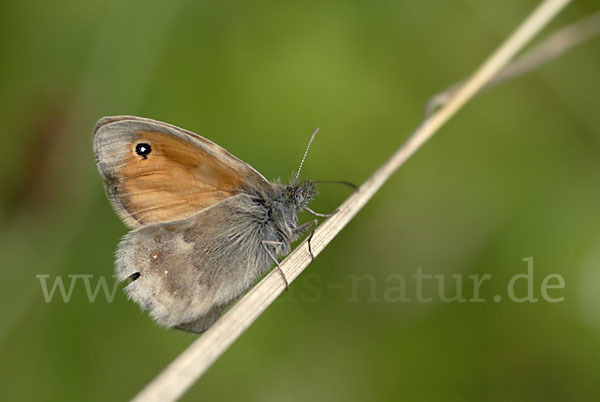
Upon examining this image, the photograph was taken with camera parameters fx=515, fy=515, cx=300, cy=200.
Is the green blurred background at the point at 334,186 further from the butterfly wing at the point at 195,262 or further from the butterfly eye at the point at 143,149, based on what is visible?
the butterfly eye at the point at 143,149

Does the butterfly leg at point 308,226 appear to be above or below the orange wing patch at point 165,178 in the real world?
above

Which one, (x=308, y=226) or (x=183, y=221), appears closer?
(x=183, y=221)

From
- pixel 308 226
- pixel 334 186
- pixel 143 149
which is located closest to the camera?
pixel 143 149

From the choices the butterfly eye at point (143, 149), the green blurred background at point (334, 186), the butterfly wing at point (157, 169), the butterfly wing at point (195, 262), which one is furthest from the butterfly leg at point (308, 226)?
the butterfly eye at point (143, 149)

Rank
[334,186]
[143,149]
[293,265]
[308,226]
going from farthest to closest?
[334,186], [308,226], [143,149], [293,265]

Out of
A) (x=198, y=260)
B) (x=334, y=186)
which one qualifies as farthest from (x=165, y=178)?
(x=334, y=186)

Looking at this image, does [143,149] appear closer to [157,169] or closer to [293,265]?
[157,169]

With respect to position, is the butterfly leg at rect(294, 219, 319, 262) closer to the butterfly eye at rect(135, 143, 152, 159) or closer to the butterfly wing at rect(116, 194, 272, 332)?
the butterfly wing at rect(116, 194, 272, 332)
